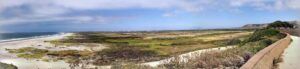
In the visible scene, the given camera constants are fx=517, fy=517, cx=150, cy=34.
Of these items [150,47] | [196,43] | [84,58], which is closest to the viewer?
[84,58]

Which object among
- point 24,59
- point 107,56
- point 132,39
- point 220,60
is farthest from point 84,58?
point 220,60

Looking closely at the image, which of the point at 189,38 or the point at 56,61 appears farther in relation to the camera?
the point at 189,38

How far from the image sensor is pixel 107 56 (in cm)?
3145

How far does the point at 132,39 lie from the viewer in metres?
39.8

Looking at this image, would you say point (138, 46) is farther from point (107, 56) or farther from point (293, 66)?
point (293, 66)

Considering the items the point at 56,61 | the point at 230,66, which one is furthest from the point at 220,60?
the point at 56,61

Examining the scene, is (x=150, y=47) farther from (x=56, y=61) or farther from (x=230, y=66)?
(x=230, y=66)

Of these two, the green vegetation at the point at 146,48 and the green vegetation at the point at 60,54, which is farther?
the green vegetation at the point at 60,54

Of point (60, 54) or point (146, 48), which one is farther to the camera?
point (60, 54)

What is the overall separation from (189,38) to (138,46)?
888 cm

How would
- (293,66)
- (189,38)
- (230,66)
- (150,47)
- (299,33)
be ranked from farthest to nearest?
(299,33) < (189,38) < (150,47) < (293,66) < (230,66)

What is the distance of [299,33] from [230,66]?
1889 inches

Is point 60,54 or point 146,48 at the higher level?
point 146,48

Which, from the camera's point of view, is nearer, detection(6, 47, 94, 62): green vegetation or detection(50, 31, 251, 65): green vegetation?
detection(50, 31, 251, 65): green vegetation
